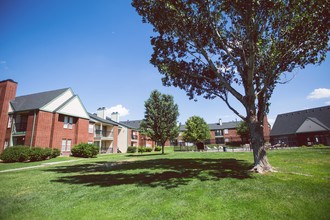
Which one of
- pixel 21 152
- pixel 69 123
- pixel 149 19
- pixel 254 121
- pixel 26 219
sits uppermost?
pixel 149 19

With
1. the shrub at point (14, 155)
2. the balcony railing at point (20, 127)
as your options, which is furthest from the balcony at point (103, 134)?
the shrub at point (14, 155)

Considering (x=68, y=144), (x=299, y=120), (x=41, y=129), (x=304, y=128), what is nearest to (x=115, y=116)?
(x=68, y=144)

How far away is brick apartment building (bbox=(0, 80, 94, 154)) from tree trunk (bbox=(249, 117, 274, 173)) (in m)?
27.7

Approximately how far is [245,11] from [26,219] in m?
12.4

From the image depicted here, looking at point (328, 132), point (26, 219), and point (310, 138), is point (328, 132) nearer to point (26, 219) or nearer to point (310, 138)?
point (310, 138)

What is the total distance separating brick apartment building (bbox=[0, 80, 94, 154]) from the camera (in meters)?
26.0

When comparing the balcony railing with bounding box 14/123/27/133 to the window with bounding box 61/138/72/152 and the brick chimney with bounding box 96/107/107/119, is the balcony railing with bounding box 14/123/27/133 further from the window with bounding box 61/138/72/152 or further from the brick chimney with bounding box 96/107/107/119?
the brick chimney with bounding box 96/107/107/119

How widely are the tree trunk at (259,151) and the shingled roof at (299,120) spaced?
131 feet

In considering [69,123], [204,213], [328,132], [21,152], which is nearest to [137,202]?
[204,213]

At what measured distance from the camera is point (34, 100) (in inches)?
1153

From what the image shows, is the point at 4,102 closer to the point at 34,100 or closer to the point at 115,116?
the point at 34,100

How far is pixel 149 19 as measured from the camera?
12242 millimetres

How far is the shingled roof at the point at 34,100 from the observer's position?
27105 millimetres

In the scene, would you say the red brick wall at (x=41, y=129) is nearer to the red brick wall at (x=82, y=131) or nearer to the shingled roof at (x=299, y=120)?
the red brick wall at (x=82, y=131)
